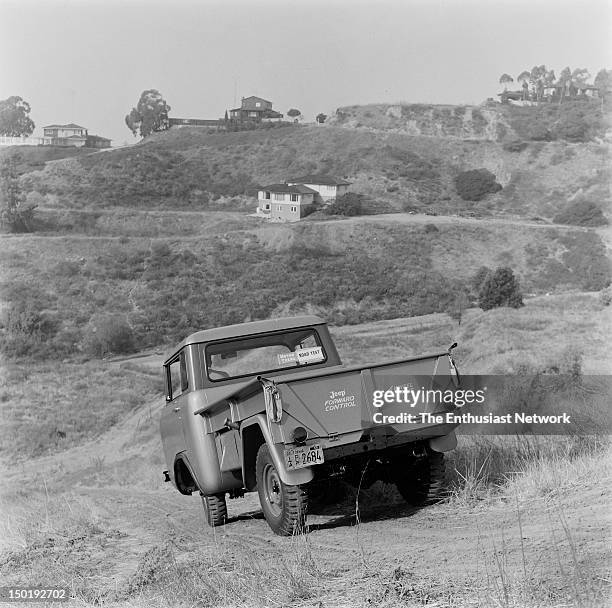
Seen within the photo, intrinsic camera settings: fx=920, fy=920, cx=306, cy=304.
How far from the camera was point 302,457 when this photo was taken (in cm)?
693

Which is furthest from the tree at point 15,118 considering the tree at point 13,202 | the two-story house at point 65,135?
the two-story house at point 65,135

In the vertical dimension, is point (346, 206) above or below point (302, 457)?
above

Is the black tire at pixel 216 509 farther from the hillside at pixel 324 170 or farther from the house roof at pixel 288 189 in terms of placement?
the hillside at pixel 324 170

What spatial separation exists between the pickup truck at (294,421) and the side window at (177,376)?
27 millimetres

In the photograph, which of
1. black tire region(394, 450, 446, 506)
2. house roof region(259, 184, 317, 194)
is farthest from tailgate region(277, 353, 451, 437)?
house roof region(259, 184, 317, 194)

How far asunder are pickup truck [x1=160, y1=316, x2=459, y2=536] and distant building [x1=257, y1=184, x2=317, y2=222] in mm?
48884

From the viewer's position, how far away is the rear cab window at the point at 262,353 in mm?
8727

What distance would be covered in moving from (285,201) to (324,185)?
10.0 feet

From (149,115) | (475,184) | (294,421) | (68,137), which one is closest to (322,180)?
(475,184)

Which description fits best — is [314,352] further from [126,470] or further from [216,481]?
[126,470]

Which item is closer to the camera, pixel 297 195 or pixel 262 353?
pixel 262 353

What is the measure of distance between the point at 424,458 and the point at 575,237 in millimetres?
51097

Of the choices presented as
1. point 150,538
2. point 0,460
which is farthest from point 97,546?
point 0,460

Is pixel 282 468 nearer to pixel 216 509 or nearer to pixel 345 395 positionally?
pixel 345 395
